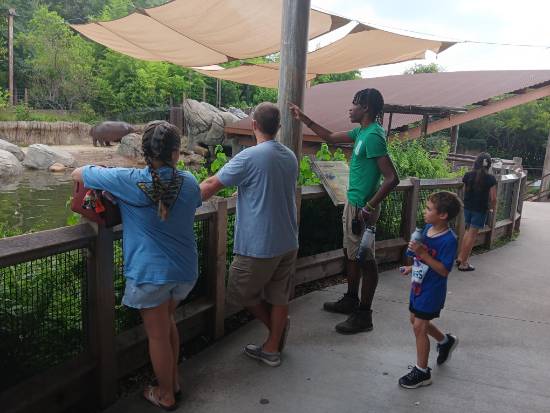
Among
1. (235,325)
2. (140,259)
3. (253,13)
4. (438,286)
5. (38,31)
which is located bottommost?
(235,325)

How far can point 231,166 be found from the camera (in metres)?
2.64

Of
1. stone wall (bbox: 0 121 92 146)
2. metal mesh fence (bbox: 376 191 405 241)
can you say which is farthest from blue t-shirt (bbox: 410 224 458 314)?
stone wall (bbox: 0 121 92 146)

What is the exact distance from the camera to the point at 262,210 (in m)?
2.74

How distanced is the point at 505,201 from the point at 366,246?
15.5 ft

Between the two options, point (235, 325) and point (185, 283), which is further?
point (235, 325)

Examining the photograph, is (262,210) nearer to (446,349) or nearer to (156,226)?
(156,226)

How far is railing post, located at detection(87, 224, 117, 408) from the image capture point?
8.05ft

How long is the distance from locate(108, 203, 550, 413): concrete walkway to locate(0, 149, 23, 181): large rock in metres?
16.3

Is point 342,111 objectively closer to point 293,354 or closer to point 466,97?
point 466,97

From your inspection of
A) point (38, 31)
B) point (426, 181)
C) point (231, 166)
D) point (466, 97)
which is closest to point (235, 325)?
point (231, 166)

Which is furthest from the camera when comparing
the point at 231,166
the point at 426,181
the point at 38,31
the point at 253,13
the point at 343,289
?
the point at 38,31

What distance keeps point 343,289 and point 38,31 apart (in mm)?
33355

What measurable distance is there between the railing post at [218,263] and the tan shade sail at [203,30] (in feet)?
17.0

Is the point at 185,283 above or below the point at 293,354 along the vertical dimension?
above
